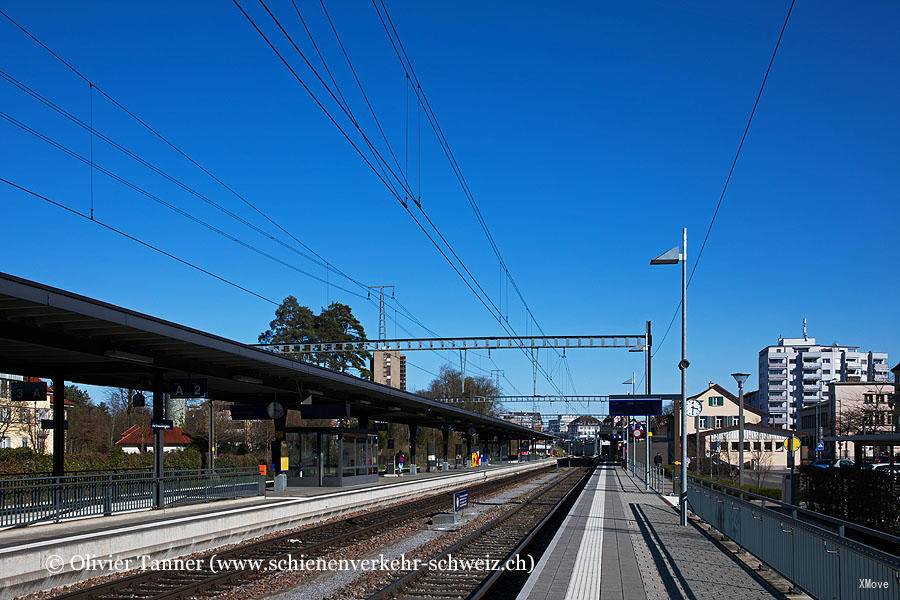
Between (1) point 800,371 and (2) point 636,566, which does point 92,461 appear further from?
(1) point 800,371

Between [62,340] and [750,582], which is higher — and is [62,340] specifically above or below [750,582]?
above

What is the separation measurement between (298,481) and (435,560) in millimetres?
16357

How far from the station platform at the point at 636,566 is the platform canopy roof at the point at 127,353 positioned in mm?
8394

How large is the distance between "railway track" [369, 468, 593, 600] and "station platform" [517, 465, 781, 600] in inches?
31.6

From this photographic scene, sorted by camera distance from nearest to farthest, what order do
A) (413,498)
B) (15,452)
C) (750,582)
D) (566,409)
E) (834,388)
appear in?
1. (750,582)
2. (413,498)
3. (15,452)
4. (834,388)
5. (566,409)

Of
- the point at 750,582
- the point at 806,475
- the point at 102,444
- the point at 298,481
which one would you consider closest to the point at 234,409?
the point at 298,481

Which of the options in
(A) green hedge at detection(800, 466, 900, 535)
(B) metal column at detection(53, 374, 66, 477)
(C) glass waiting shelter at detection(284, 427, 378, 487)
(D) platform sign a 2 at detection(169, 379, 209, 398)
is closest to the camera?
(A) green hedge at detection(800, 466, 900, 535)

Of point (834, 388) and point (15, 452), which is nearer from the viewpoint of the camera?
point (15, 452)

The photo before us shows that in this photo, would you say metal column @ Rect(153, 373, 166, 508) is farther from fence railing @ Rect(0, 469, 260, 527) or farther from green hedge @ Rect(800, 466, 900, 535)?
green hedge @ Rect(800, 466, 900, 535)

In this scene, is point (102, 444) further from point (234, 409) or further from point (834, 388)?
point (834, 388)

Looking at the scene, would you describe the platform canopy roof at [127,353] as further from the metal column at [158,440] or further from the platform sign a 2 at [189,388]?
the metal column at [158,440]

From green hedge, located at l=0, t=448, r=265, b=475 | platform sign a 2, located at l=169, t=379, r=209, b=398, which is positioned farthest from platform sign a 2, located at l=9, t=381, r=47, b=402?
green hedge, located at l=0, t=448, r=265, b=475

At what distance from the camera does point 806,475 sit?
25891 mm

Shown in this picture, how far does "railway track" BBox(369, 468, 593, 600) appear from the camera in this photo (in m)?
12.0
